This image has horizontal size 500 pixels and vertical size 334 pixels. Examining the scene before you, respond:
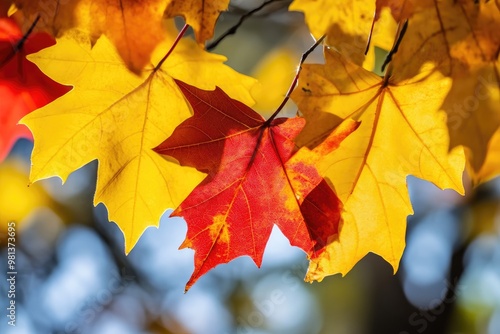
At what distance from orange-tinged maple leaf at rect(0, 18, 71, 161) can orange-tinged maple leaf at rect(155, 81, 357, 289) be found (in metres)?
0.19

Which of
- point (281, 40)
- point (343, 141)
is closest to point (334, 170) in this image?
point (343, 141)

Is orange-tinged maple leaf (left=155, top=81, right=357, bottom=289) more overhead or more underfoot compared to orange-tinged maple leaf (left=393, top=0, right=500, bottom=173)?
more underfoot

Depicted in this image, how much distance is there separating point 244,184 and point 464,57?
25cm

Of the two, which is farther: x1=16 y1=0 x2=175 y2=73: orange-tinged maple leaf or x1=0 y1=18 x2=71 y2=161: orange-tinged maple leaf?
x1=0 y1=18 x2=71 y2=161: orange-tinged maple leaf

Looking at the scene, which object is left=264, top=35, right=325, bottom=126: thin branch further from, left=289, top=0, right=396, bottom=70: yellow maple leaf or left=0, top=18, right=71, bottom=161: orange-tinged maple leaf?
left=0, top=18, right=71, bottom=161: orange-tinged maple leaf

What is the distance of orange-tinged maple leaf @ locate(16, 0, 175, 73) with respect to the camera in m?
0.52

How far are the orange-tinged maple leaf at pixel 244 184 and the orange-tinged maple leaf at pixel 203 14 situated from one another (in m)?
0.07

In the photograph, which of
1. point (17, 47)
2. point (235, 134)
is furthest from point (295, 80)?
point (17, 47)

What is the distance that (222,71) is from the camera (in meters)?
0.58

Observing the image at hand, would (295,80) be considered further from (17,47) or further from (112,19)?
(17,47)

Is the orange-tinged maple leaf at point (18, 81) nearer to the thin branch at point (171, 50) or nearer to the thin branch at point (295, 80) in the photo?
the thin branch at point (171, 50)

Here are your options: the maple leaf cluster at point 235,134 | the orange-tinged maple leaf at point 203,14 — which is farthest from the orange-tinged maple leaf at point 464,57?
the orange-tinged maple leaf at point 203,14

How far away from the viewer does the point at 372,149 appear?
586mm

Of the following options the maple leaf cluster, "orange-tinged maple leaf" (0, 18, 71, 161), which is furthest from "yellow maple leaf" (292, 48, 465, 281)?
"orange-tinged maple leaf" (0, 18, 71, 161)
